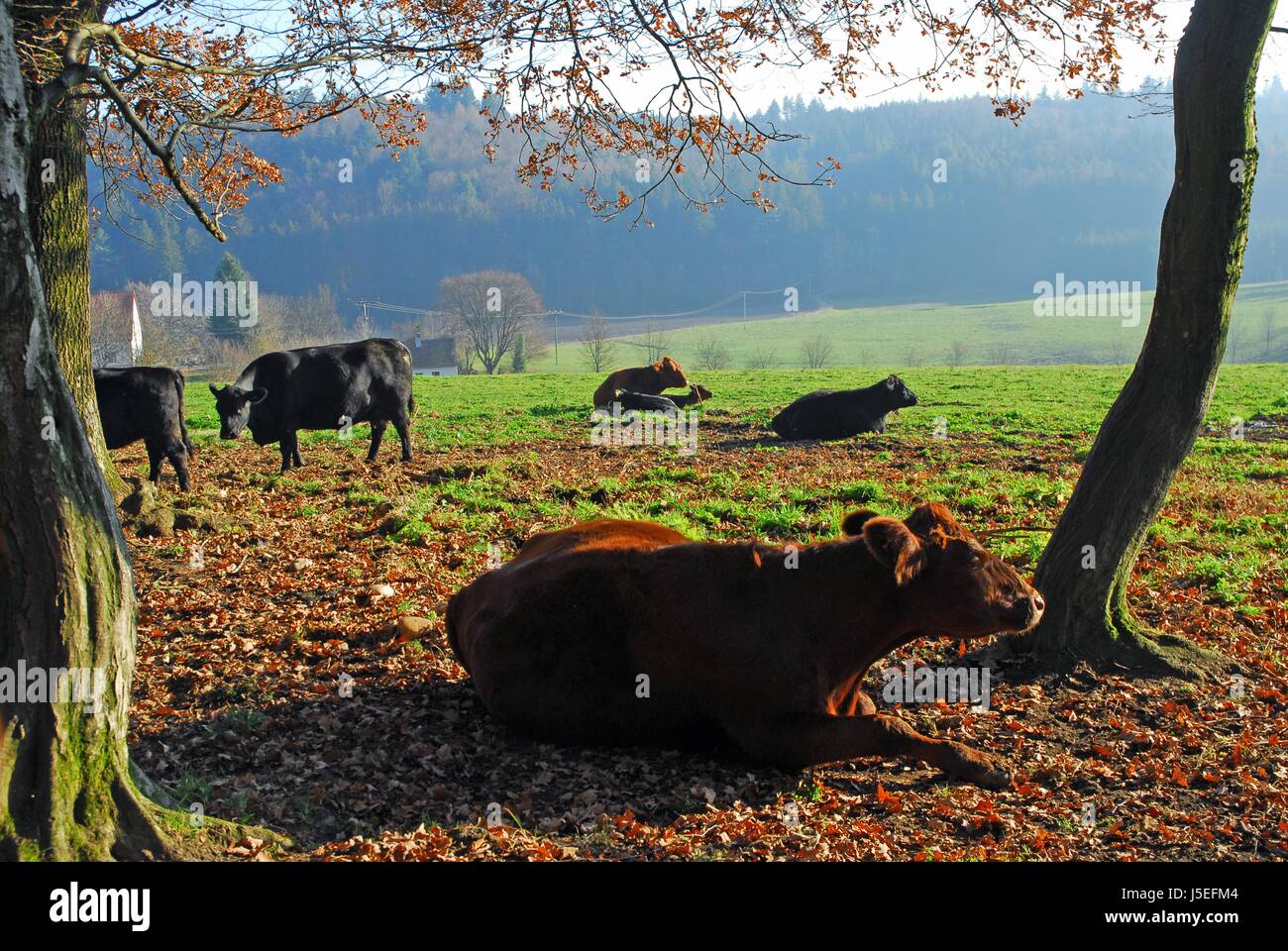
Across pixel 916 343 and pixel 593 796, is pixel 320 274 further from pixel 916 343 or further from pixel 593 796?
pixel 593 796

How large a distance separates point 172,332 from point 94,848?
9107 centimetres

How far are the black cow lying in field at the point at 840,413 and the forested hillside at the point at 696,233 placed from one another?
112 metres

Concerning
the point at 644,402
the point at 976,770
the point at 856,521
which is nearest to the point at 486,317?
the point at 644,402

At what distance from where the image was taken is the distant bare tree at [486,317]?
7962cm

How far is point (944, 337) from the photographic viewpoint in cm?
9588

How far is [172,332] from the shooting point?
86250 mm

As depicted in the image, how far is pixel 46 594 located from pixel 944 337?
9739 cm

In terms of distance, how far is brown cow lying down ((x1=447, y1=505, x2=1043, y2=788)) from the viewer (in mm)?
6090

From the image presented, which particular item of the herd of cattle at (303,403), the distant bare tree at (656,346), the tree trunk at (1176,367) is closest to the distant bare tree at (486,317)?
the distant bare tree at (656,346)

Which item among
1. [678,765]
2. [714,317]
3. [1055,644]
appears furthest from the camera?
[714,317]

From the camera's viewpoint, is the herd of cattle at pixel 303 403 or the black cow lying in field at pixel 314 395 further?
the black cow lying in field at pixel 314 395

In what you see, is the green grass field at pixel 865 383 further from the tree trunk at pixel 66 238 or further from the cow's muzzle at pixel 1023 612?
the cow's muzzle at pixel 1023 612

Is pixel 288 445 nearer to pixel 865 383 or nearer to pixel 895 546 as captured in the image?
pixel 895 546
